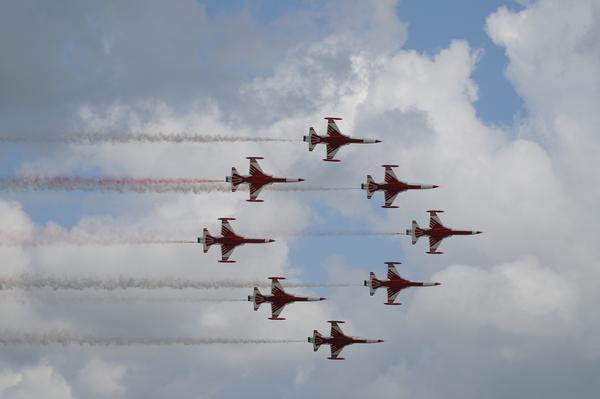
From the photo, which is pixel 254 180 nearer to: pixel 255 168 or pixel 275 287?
pixel 255 168

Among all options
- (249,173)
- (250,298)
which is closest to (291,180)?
(249,173)

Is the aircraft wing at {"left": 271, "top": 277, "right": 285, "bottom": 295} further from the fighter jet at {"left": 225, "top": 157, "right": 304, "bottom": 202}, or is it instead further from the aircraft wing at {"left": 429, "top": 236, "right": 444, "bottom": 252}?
the aircraft wing at {"left": 429, "top": 236, "right": 444, "bottom": 252}

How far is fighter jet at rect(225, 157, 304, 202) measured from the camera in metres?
183

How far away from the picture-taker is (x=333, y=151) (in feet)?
616

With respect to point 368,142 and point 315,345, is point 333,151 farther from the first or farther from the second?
point 315,345

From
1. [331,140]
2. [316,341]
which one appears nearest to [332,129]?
[331,140]

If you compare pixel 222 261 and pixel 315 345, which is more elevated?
pixel 222 261

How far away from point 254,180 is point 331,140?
13.0 metres

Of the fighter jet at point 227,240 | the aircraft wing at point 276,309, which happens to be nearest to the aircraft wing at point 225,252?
the fighter jet at point 227,240

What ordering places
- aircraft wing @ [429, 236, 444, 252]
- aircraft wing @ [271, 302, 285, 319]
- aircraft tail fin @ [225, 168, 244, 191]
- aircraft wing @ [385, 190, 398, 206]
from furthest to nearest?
aircraft wing @ [429, 236, 444, 252], aircraft wing @ [385, 190, 398, 206], aircraft wing @ [271, 302, 285, 319], aircraft tail fin @ [225, 168, 244, 191]

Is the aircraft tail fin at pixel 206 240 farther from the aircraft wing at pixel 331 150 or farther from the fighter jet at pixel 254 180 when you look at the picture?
the aircraft wing at pixel 331 150

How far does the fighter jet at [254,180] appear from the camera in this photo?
18275 centimetres

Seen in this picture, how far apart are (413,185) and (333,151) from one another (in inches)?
588

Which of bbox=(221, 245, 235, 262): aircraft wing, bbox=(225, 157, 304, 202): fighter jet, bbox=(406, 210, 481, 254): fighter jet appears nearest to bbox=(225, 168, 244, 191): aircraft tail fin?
bbox=(225, 157, 304, 202): fighter jet
